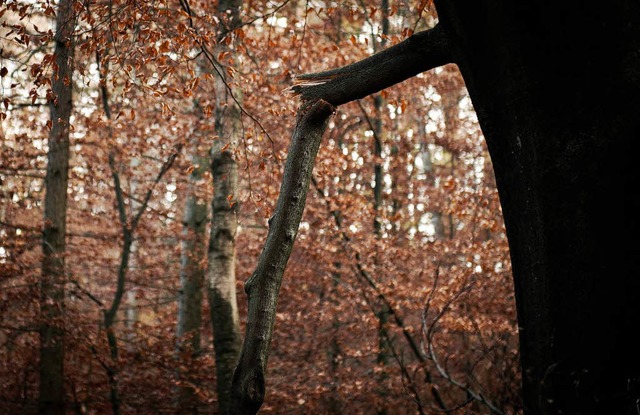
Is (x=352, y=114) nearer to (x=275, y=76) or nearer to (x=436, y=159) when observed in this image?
(x=275, y=76)

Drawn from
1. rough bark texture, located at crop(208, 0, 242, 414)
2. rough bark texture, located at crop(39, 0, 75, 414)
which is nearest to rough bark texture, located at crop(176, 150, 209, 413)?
rough bark texture, located at crop(208, 0, 242, 414)

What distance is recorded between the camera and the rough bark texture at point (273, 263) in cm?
261

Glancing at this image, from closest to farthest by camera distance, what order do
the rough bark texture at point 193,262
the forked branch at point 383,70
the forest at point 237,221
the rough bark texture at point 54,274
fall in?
the forked branch at point 383,70, the forest at point 237,221, the rough bark texture at point 54,274, the rough bark texture at point 193,262

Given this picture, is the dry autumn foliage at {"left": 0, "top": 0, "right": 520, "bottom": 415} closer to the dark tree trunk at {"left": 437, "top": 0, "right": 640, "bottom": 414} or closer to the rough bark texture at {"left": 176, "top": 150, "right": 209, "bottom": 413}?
the rough bark texture at {"left": 176, "top": 150, "right": 209, "bottom": 413}

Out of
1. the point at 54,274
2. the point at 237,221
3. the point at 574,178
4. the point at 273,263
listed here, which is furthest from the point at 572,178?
the point at 54,274

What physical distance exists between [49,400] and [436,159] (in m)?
17.2

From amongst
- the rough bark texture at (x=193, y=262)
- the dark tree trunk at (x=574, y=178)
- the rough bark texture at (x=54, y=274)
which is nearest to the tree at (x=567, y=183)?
the dark tree trunk at (x=574, y=178)

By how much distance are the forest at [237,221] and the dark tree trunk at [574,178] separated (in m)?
0.06

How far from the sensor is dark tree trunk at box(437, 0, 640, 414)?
263 centimetres

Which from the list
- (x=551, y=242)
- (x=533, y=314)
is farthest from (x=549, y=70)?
(x=533, y=314)

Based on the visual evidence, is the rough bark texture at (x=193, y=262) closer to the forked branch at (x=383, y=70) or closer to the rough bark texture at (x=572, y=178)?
the forked branch at (x=383, y=70)

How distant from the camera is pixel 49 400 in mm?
7652

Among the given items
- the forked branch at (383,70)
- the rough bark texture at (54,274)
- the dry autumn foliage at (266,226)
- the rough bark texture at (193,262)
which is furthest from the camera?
the rough bark texture at (193,262)

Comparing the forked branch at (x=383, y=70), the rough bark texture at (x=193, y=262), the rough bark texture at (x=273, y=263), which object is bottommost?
the rough bark texture at (x=273, y=263)
